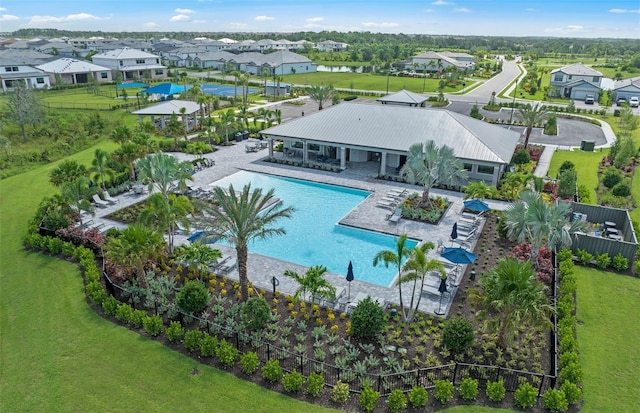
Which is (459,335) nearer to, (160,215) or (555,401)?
(555,401)

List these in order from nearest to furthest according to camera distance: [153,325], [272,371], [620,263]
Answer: [272,371]
[153,325]
[620,263]

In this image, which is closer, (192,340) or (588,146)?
(192,340)

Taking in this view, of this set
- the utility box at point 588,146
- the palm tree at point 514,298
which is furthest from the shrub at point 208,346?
the utility box at point 588,146

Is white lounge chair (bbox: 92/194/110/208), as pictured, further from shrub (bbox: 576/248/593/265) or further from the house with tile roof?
shrub (bbox: 576/248/593/265)

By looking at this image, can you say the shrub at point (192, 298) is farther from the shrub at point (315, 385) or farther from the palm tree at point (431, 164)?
the palm tree at point (431, 164)

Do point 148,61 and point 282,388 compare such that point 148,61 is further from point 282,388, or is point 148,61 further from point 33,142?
point 282,388

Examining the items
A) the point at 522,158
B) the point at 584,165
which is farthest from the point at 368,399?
the point at 584,165
